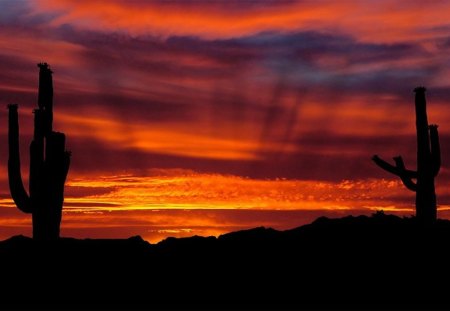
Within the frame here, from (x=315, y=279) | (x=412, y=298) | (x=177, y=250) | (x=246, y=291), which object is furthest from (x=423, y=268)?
(x=177, y=250)

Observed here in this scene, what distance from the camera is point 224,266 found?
2072 centimetres

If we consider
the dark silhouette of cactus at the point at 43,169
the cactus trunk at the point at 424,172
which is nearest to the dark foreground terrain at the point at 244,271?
the dark silhouette of cactus at the point at 43,169

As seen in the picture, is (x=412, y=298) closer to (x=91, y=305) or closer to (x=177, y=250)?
(x=177, y=250)

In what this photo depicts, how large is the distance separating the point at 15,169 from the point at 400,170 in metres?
10.8

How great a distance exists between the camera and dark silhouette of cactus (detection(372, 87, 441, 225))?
2442 cm

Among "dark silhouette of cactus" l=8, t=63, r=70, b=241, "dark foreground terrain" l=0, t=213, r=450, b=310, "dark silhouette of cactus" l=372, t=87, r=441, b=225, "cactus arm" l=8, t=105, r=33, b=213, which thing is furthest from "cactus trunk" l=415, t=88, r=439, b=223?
"cactus arm" l=8, t=105, r=33, b=213

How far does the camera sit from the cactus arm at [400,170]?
2500cm

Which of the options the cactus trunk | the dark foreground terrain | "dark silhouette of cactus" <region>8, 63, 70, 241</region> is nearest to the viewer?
the dark foreground terrain

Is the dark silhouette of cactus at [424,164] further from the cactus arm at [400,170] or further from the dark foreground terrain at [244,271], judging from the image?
the dark foreground terrain at [244,271]

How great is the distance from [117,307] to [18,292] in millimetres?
2573

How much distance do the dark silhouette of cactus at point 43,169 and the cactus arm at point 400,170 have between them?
355 inches

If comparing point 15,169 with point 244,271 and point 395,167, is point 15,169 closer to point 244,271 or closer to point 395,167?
point 244,271

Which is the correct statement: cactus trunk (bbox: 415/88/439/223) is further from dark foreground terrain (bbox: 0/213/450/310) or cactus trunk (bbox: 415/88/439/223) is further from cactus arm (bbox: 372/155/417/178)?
dark foreground terrain (bbox: 0/213/450/310)

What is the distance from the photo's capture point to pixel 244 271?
20.5 meters
